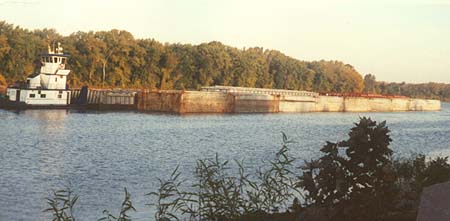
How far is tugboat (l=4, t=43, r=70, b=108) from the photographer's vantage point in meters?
77.8

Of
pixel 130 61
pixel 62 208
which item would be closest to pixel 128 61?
pixel 130 61

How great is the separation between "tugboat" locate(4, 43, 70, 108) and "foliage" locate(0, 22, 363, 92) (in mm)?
20820

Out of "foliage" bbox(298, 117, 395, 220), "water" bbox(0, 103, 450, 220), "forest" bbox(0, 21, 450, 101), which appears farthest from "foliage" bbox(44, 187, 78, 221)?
"forest" bbox(0, 21, 450, 101)

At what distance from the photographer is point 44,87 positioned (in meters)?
78.6

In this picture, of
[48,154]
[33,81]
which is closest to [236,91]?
[33,81]

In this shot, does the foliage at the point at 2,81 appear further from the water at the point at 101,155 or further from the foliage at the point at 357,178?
the foliage at the point at 357,178

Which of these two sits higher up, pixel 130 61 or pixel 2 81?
pixel 130 61

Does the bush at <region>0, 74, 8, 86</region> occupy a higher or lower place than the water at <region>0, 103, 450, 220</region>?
higher

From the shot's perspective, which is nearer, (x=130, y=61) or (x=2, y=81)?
(x=2, y=81)

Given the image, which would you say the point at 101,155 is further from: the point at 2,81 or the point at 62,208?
the point at 2,81

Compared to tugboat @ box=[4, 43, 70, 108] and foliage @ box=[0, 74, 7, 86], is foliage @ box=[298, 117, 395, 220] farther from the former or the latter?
foliage @ box=[0, 74, 7, 86]

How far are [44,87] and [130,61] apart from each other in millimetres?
32413

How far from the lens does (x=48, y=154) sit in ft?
110

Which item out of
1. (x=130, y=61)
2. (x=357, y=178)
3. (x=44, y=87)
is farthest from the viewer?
(x=130, y=61)
